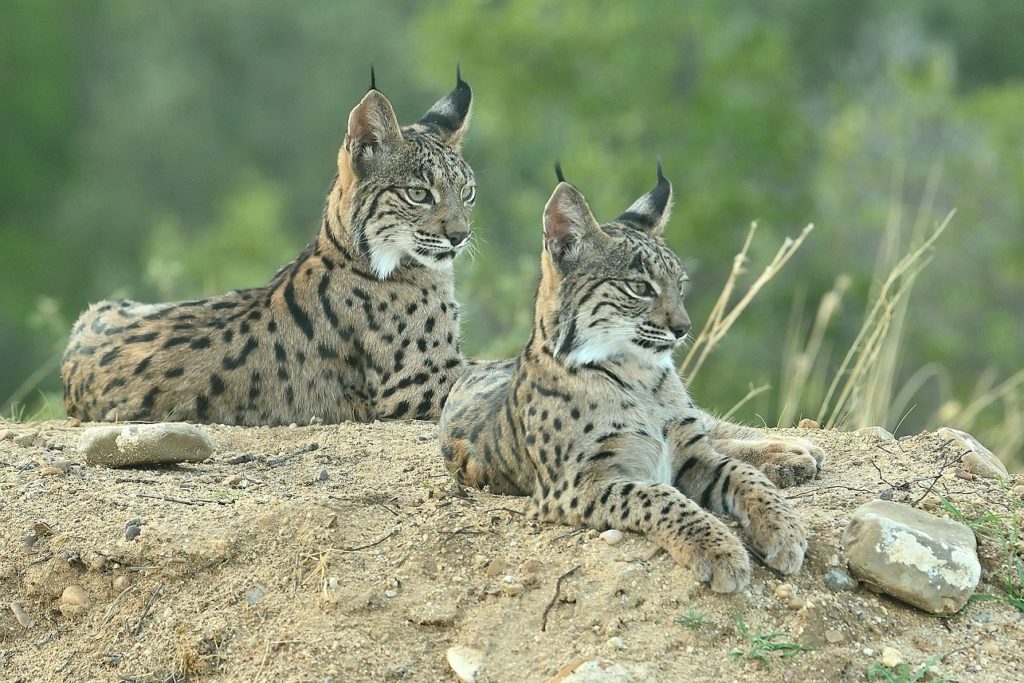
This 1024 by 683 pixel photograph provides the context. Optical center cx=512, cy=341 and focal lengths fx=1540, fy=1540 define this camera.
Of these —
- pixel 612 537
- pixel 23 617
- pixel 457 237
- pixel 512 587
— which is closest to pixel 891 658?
pixel 612 537

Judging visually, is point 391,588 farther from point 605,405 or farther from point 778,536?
point 778,536

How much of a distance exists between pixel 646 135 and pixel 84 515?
21166mm

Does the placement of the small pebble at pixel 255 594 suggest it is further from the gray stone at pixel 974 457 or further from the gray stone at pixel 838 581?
the gray stone at pixel 974 457

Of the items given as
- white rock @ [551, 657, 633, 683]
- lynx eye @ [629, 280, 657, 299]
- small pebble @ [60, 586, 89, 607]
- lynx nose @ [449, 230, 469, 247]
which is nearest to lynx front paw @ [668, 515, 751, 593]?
white rock @ [551, 657, 633, 683]

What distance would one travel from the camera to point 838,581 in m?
5.40

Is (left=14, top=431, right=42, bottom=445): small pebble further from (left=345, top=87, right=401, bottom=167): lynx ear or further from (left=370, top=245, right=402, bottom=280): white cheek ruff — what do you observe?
(left=345, top=87, right=401, bottom=167): lynx ear

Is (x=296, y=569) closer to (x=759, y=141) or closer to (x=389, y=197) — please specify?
(x=389, y=197)

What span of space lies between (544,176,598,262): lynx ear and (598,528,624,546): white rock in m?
1.21

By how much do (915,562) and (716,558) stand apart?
683mm

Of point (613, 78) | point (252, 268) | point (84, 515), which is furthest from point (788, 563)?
point (252, 268)

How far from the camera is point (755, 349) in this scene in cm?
2488

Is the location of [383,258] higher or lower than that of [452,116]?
lower

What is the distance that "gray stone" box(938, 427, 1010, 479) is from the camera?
20.9 feet

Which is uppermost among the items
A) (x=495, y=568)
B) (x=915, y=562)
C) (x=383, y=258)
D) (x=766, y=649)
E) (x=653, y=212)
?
(x=653, y=212)
